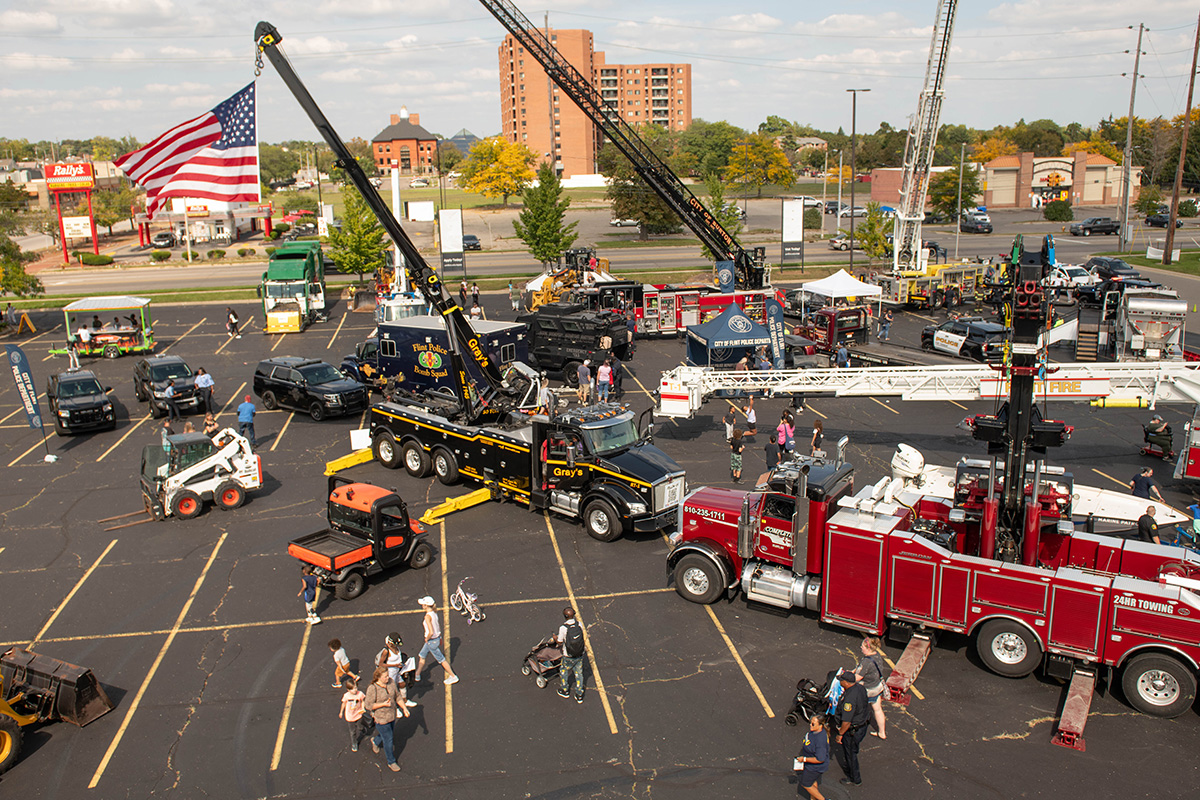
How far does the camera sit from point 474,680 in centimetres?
1227

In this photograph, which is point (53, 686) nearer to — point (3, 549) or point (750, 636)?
point (3, 549)

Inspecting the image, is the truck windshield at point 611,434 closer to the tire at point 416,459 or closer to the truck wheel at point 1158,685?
the tire at point 416,459

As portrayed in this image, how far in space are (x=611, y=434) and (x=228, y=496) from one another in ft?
30.2

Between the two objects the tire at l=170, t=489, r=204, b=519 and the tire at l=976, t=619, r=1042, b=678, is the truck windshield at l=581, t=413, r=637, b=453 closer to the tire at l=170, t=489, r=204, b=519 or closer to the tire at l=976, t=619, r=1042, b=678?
the tire at l=976, t=619, r=1042, b=678

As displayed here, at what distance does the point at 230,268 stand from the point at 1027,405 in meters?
65.8

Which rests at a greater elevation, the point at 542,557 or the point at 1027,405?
the point at 1027,405

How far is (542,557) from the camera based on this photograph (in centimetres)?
1634

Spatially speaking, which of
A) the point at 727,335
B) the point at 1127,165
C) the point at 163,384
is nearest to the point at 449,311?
the point at 727,335

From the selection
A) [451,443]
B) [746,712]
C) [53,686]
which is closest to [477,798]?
[746,712]

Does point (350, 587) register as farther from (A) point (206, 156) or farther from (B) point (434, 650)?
(A) point (206, 156)

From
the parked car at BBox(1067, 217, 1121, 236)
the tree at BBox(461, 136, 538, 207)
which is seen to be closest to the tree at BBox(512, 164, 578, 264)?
the parked car at BBox(1067, 217, 1121, 236)

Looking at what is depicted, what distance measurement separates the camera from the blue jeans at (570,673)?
11.5 m

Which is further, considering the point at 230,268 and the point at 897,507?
the point at 230,268

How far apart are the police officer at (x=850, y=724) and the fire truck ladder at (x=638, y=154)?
28049mm
